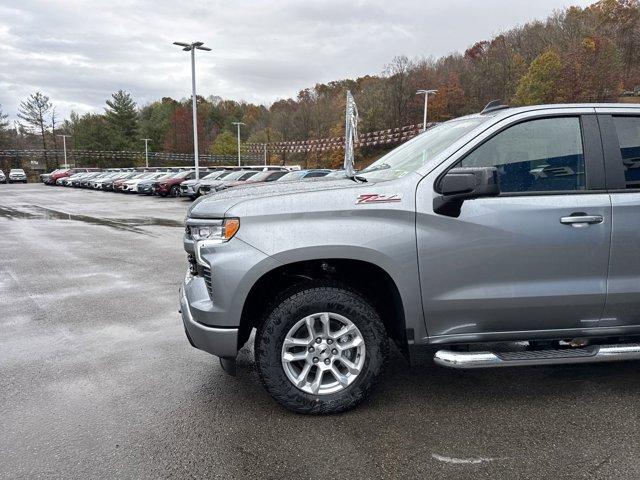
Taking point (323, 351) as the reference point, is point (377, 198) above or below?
above

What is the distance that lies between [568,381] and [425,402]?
1189 mm

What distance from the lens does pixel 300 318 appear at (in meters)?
3.15

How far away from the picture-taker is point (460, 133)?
11.2 ft

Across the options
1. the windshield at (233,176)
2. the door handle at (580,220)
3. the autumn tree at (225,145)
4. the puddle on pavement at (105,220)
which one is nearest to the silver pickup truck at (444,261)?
the door handle at (580,220)

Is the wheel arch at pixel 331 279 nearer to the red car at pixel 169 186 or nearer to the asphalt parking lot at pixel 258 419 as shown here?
the asphalt parking lot at pixel 258 419

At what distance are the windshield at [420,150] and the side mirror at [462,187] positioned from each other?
33cm

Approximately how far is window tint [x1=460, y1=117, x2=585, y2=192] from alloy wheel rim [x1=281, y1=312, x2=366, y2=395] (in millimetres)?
1333

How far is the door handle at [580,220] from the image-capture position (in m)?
3.13

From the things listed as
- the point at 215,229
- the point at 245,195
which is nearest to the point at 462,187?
the point at 245,195

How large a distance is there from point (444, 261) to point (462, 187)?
1.57 ft

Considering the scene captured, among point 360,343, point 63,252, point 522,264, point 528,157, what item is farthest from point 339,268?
point 63,252

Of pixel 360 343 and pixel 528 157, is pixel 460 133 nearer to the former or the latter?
pixel 528 157

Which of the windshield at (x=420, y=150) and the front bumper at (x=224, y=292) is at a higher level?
the windshield at (x=420, y=150)

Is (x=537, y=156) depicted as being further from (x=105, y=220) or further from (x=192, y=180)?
(x=192, y=180)
